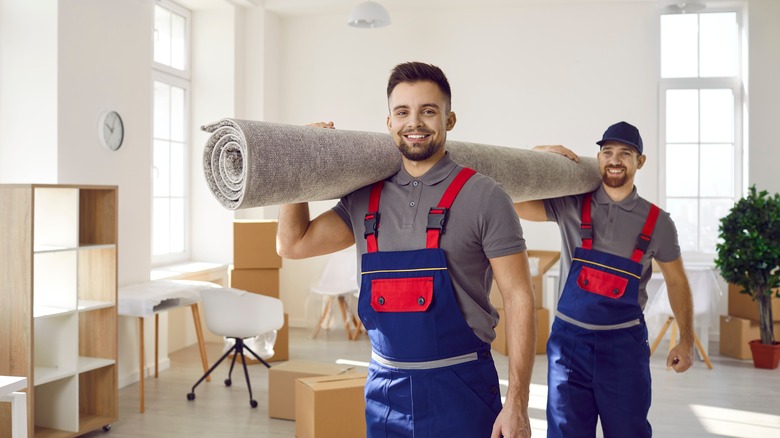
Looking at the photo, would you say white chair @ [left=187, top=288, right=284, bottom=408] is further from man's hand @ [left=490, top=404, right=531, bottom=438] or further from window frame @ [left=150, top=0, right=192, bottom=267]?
man's hand @ [left=490, top=404, right=531, bottom=438]

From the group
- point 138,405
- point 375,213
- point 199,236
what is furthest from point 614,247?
point 199,236

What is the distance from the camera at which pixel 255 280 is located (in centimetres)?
599

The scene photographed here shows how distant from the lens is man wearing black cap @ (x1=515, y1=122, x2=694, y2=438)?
278cm

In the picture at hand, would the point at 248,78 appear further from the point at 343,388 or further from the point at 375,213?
the point at 375,213

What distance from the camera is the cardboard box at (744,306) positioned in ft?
20.7

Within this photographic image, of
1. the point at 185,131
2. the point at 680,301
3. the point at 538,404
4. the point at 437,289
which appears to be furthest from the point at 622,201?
the point at 185,131

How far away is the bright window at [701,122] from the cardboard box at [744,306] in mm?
714

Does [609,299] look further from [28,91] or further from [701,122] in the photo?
[701,122]

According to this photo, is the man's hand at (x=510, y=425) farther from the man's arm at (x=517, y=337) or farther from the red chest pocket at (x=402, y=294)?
the red chest pocket at (x=402, y=294)

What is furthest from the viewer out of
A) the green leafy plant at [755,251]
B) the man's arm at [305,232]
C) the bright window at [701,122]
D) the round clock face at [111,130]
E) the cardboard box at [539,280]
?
the bright window at [701,122]

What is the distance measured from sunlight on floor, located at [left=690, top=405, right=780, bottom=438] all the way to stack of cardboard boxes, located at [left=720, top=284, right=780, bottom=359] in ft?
5.49

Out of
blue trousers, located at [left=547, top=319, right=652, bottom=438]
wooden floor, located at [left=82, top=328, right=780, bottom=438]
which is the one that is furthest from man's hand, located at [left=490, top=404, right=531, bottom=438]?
wooden floor, located at [left=82, top=328, right=780, bottom=438]

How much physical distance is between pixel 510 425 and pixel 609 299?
125cm

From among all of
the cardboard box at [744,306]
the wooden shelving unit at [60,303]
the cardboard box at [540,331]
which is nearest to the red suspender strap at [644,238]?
the wooden shelving unit at [60,303]
